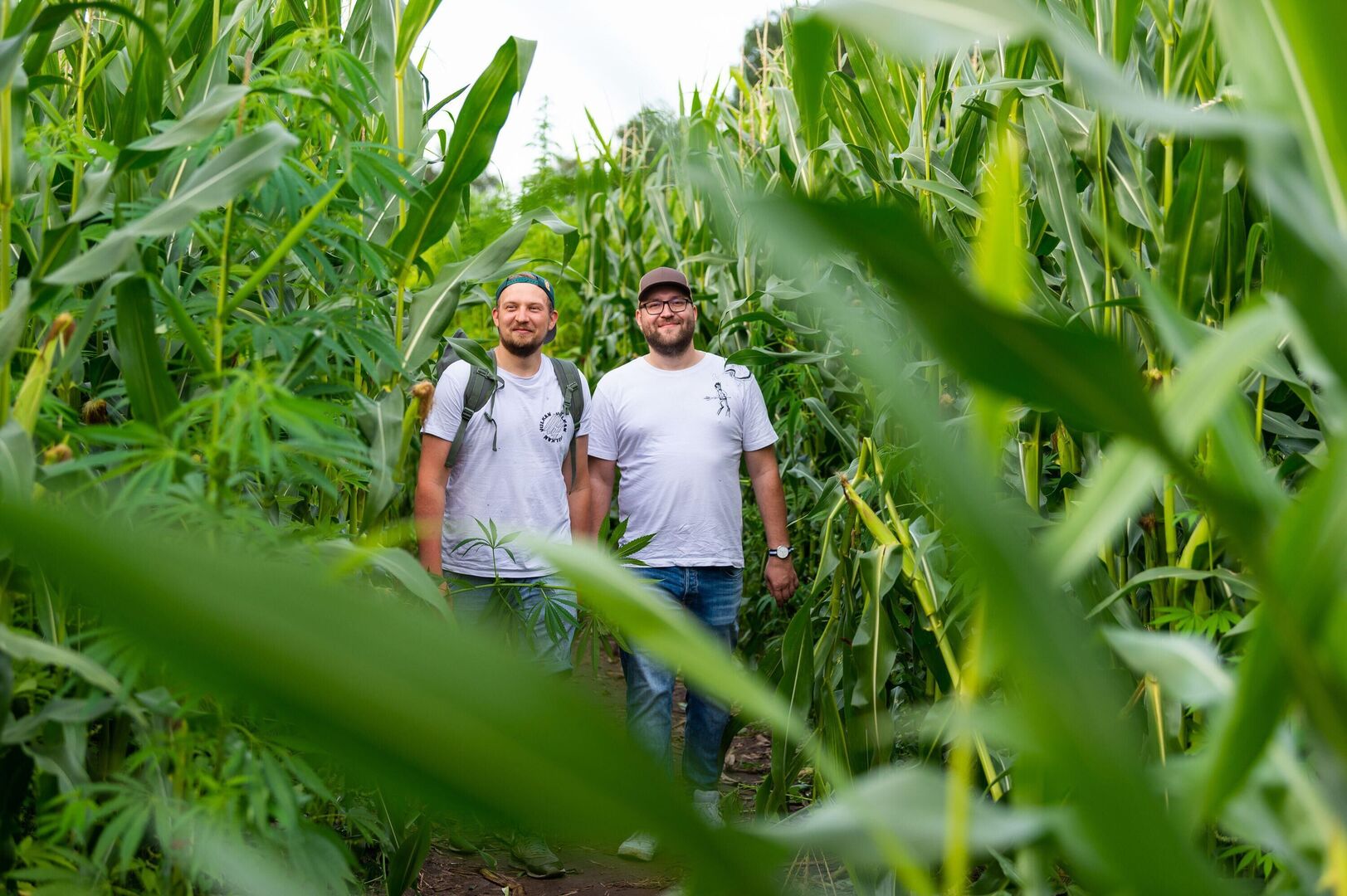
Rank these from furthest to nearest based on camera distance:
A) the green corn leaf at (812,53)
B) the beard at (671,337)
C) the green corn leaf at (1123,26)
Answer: the beard at (671,337) < the green corn leaf at (1123,26) < the green corn leaf at (812,53)

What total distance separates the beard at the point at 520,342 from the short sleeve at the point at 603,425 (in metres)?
0.25

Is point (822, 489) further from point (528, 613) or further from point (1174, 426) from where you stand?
point (1174, 426)

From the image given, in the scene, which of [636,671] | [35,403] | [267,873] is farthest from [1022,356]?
[636,671]

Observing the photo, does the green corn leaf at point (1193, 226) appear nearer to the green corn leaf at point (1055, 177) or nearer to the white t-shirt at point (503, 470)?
the green corn leaf at point (1055, 177)

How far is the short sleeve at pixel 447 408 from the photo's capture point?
7.84 ft

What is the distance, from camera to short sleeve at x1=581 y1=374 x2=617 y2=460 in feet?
9.07

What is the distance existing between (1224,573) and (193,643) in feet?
4.23

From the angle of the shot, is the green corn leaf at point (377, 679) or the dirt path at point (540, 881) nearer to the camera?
the green corn leaf at point (377, 679)

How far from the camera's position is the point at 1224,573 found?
126 centimetres

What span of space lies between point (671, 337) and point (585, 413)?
0.31 metres

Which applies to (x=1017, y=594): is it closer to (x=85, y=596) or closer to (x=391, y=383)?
(x=85, y=596)

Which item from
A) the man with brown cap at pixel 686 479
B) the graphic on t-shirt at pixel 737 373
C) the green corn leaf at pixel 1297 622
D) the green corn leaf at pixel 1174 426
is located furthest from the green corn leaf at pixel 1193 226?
the graphic on t-shirt at pixel 737 373

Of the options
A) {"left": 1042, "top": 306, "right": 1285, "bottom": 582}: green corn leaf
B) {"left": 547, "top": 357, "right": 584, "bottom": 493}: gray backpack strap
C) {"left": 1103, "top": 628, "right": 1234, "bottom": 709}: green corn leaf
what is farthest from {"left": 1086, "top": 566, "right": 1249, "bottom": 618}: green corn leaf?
{"left": 547, "top": 357, "right": 584, "bottom": 493}: gray backpack strap

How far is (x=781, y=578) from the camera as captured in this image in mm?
2834
